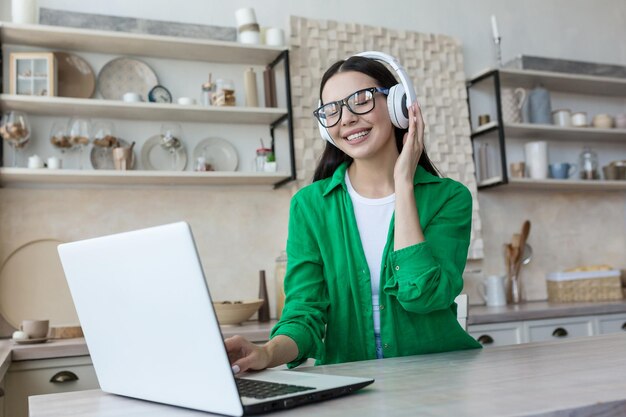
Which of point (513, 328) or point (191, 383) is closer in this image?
point (191, 383)

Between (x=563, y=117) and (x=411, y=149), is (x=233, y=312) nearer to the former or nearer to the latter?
(x=411, y=149)

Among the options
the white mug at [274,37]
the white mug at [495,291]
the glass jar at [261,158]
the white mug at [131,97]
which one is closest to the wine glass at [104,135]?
the white mug at [131,97]

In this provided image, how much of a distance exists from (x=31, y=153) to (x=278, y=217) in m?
1.16

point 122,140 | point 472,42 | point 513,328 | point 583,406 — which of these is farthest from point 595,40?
point 583,406

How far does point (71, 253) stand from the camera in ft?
3.35

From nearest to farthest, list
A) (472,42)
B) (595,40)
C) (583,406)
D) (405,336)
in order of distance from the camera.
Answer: (583,406) → (405,336) → (472,42) → (595,40)

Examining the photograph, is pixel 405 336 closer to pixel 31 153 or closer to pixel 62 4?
pixel 31 153

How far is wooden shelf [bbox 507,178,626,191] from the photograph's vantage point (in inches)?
141

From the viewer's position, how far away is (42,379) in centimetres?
235

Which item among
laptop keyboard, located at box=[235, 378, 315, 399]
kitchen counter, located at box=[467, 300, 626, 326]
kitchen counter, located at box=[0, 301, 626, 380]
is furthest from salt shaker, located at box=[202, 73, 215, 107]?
laptop keyboard, located at box=[235, 378, 315, 399]

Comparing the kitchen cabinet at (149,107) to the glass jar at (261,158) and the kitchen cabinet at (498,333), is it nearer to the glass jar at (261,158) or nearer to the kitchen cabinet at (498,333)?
the glass jar at (261,158)

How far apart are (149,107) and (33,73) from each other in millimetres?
501

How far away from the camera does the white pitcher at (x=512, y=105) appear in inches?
144

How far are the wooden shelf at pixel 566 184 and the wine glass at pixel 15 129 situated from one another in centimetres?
233
